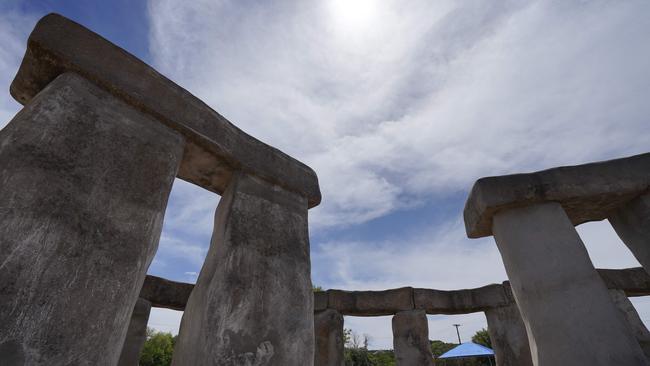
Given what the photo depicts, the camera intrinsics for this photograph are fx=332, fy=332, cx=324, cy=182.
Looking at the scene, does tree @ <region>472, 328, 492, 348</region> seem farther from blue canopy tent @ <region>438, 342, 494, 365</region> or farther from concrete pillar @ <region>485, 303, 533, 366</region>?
concrete pillar @ <region>485, 303, 533, 366</region>

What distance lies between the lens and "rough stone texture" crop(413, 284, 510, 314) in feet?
24.9

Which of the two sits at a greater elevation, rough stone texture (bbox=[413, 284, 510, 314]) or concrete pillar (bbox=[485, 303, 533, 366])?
rough stone texture (bbox=[413, 284, 510, 314])

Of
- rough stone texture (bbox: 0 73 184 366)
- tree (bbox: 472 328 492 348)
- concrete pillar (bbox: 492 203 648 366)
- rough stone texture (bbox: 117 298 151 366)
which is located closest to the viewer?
rough stone texture (bbox: 0 73 184 366)

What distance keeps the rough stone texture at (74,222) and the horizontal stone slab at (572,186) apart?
271 cm

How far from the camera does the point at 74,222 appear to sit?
1.60 meters

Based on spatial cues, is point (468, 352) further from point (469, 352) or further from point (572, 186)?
point (572, 186)

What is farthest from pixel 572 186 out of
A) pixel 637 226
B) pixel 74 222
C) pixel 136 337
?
pixel 136 337

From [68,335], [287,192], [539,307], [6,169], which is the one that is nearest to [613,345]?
[539,307]

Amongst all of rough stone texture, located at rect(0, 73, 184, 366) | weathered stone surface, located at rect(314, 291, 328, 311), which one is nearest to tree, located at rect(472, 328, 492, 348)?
weathered stone surface, located at rect(314, 291, 328, 311)

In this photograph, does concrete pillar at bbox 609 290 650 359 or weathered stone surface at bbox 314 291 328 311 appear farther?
weathered stone surface at bbox 314 291 328 311

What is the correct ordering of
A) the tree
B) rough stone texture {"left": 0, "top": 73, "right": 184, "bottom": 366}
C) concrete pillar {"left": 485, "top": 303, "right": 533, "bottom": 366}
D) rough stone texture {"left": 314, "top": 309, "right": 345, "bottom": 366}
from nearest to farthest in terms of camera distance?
rough stone texture {"left": 0, "top": 73, "right": 184, "bottom": 366}, rough stone texture {"left": 314, "top": 309, "right": 345, "bottom": 366}, concrete pillar {"left": 485, "top": 303, "right": 533, "bottom": 366}, the tree

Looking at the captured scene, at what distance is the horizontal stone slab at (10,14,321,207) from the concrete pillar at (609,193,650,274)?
2.90m

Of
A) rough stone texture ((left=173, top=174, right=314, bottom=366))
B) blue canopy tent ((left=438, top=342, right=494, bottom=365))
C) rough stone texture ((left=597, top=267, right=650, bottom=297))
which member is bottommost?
rough stone texture ((left=173, top=174, right=314, bottom=366))

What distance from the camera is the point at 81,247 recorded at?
157 cm
